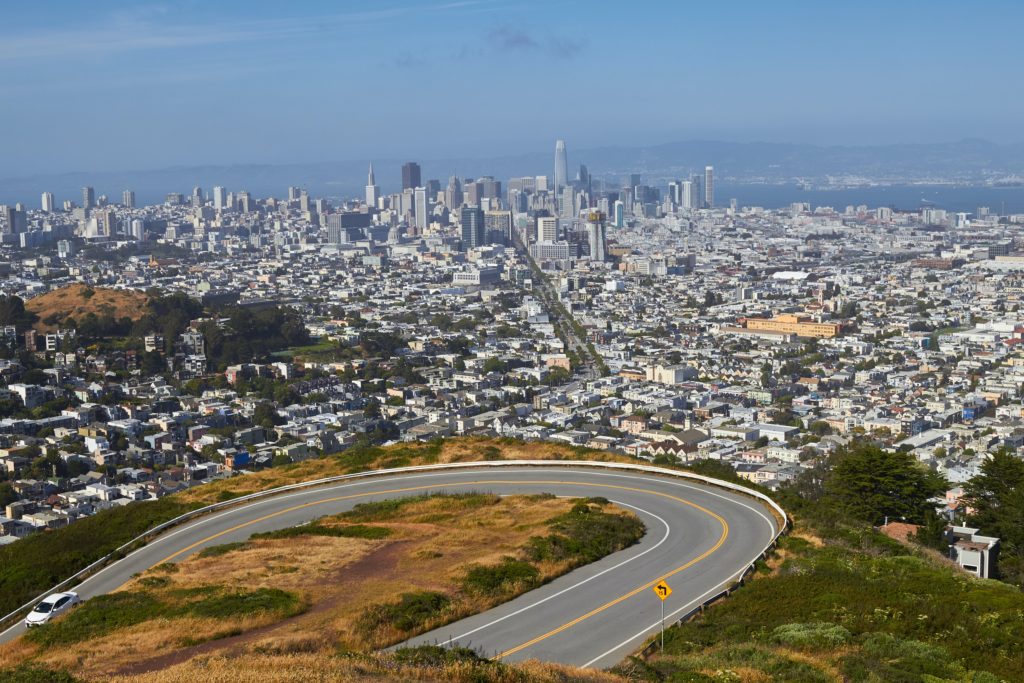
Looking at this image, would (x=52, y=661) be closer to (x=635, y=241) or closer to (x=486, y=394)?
(x=486, y=394)

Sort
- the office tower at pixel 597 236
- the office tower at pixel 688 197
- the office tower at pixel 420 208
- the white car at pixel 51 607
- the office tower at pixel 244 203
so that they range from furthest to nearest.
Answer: the office tower at pixel 688 197 < the office tower at pixel 244 203 < the office tower at pixel 420 208 < the office tower at pixel 597 236 < the white car at pixel 51 607

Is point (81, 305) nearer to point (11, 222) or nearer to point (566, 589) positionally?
point (566, 589)

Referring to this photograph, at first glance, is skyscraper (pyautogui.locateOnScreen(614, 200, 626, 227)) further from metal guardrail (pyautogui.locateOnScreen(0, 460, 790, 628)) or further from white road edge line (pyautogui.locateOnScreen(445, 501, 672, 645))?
white road edge line (pyautogui.locateOnScreen(445, 501, 672, 645))

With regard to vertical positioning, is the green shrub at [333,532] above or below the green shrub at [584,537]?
below

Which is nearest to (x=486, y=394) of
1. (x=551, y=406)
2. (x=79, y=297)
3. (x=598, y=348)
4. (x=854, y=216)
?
(x=551, y=406)

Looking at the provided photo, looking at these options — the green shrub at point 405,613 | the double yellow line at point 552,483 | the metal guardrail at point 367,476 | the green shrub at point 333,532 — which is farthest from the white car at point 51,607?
the green shrub at point 405,613

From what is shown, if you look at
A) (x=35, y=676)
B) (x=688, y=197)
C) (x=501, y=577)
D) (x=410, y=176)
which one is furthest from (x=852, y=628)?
(x=410, y=176)

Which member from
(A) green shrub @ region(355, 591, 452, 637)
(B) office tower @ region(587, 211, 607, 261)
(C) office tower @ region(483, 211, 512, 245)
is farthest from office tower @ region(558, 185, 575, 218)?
(A) green shrub @ region(355, 591, 452, 637)

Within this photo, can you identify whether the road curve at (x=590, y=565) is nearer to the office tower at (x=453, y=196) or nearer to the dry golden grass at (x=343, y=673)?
the dry golden grass at (x=343, y=673)
